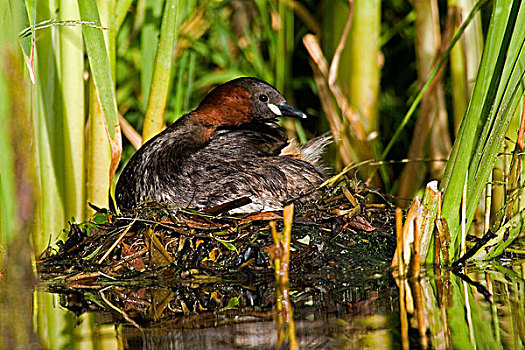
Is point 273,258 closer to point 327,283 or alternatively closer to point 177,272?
point 327,283

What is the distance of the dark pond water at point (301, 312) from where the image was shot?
2.03 metres

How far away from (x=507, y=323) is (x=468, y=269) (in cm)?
76

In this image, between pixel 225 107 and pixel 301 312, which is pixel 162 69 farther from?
pixel 301 312

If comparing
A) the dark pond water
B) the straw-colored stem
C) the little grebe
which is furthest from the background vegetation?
the dark pond water

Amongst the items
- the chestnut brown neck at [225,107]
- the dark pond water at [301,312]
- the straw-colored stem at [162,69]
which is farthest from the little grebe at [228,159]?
the dark pond water at [301,312]

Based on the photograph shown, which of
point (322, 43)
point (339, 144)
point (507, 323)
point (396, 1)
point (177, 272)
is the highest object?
point (396, 1)

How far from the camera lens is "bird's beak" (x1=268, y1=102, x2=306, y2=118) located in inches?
153

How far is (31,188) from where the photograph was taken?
216 centimetres

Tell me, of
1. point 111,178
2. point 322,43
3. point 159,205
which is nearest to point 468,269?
point 159,205

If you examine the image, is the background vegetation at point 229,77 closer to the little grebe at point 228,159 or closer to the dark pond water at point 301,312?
the little grebe at point 228,159

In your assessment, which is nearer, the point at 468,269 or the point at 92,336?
the point at 92,336

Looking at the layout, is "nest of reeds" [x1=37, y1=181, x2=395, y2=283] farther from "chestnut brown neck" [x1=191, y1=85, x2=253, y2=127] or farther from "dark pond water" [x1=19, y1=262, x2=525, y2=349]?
"chestnut brown neck" [x1=191, y1=85, x2=253, y2=127]

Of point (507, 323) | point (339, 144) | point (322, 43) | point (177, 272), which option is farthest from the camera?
point (322, 43)

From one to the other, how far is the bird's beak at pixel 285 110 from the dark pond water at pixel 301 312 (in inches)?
44.0
